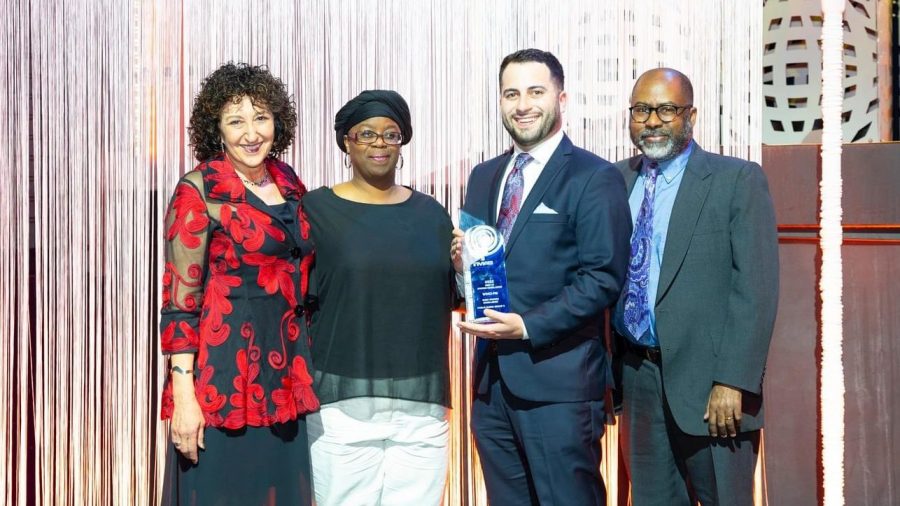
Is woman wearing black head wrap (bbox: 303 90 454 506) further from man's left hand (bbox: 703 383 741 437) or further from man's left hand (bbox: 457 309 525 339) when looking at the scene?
man's left hand (bbox: 703 383 741 437)

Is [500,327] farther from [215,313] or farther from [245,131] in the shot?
[245,131]

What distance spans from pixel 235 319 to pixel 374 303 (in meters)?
0.35

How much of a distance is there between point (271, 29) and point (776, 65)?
5.91 feet

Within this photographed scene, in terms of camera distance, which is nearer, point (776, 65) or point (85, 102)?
point (85, 102)

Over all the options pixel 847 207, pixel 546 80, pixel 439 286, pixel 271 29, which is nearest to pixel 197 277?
pixel 439 286

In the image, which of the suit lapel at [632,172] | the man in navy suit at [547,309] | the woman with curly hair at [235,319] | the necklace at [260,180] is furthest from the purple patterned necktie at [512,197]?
the necklace at [260,180]

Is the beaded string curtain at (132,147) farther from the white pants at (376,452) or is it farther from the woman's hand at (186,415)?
the woman's hand at (186,415)

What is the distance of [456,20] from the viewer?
283 centimetres

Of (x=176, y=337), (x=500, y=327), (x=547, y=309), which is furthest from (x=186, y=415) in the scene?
(x=547, y=309)

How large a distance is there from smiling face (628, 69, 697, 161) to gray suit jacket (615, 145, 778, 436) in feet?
0.42

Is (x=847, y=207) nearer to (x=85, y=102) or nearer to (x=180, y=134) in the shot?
(x=180, y=134)

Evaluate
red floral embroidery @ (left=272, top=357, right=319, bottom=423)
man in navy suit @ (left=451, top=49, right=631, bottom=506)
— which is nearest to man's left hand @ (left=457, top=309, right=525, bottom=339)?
man in navy suit @ (left=451, top=49, right=631, bottom=506)

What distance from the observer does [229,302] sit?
2025 mm

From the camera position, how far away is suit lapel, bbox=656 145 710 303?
2152mm
